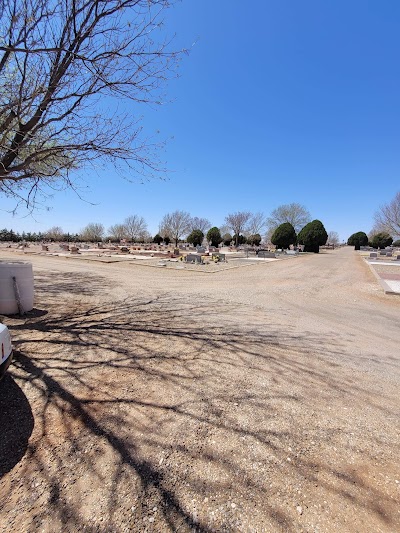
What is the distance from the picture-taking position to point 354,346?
4660mm

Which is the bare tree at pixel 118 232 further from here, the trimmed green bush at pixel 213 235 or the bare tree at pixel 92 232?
the trimmed green bush at pixel 213 235

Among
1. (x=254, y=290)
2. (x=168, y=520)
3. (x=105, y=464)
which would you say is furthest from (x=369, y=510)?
(x=254, y=290)

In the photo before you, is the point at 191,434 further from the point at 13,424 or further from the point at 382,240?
the point at 382,240

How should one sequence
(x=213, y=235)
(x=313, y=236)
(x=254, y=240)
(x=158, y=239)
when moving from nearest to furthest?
1. (x=313, y=236)
2. (x=213, y=235)
3. (x=254, y=240)
4. (x=158, y=239)

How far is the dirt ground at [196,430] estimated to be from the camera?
5.47 ft

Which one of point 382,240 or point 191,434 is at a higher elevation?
point 382,240

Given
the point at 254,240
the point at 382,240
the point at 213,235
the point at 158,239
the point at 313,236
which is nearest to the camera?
the point at 313,236

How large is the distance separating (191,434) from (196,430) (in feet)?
0.21

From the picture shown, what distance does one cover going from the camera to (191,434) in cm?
231

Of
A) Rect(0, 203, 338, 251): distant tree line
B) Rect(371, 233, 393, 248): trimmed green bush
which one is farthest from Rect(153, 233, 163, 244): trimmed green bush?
Rect(371, 233, 393, 248): trimmed green bush

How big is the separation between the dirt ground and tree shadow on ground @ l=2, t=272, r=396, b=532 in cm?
1

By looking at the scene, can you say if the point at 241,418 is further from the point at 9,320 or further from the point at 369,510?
the point at 9,320

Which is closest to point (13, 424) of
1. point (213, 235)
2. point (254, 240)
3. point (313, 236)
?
point (313, 236)

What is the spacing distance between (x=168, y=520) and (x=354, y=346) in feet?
14.2
